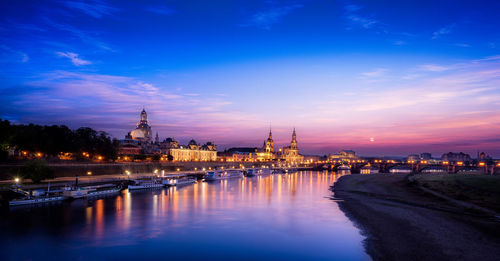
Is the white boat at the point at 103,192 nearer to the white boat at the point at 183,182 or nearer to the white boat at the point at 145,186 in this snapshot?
the white boat at the point at 145,186

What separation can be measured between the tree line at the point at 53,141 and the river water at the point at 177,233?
3954 cm

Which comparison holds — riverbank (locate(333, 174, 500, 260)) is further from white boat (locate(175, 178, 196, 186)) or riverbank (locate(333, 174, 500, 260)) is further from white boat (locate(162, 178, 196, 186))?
white boat (locate(175, 178, 196, 186))

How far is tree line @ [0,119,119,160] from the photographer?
253 ft

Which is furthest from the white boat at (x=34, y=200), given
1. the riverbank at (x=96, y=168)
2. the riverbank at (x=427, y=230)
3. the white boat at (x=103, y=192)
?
the riverbank at (x=427, y=230)

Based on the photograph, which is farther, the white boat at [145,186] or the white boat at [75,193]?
the white boat at [145,186]

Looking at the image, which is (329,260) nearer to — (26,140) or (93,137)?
(26,140)

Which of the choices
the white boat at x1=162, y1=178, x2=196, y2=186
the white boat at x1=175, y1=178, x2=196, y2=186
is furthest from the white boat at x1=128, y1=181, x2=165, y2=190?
the white boat at x1=175, y1=178, x2=196, y2=186

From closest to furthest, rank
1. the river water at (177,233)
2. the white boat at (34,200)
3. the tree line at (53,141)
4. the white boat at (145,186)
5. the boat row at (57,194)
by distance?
the river water at (177,233)
the white boat at (34,200)
the boat row at (57,194)
the white boat at (145,186)
the tree line at (53,141)

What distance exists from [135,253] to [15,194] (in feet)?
108

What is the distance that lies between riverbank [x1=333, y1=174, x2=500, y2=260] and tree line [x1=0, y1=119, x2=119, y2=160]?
71853 millimetres

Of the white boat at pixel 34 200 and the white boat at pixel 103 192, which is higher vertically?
the white boat at pixel 34 200

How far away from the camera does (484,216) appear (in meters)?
37.6

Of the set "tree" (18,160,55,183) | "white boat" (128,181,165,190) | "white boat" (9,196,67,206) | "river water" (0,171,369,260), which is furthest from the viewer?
"white boat" (128,181,165,190)

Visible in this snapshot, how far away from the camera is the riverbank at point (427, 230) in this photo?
80.6 feet
